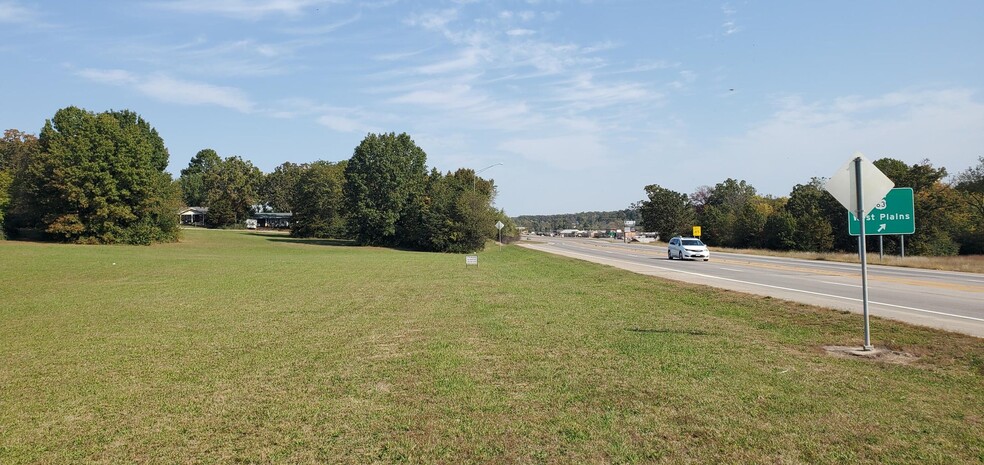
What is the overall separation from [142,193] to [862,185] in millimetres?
66836

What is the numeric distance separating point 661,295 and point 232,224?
123 m

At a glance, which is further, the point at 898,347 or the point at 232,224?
the point at 232,224

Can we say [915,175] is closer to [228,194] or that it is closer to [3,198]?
[3,198]

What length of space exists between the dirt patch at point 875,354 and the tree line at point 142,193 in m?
55.2

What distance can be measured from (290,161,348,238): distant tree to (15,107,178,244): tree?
32058 millimetres

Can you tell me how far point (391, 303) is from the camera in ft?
51.6

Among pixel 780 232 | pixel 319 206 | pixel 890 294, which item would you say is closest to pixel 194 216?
pixel 319 206

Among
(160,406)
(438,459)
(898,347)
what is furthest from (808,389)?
(160,406)

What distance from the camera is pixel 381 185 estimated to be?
241 feet

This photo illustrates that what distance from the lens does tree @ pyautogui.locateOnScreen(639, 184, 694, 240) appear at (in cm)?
11556

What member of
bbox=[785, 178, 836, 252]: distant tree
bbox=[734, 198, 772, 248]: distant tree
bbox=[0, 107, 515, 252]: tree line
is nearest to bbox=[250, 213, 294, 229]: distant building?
bbox=[0, 107, 515, 252]: tree line

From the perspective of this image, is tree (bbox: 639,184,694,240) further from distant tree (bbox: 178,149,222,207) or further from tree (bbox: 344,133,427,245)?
distant tree (bbox: 178,149,222,207)

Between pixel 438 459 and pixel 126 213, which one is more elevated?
pixel 126 213

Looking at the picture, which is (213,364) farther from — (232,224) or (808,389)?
(232,224)
